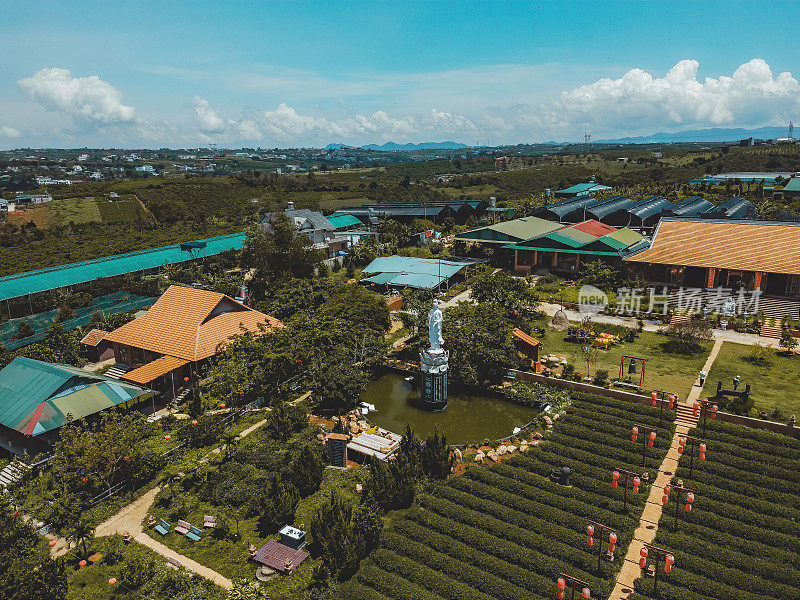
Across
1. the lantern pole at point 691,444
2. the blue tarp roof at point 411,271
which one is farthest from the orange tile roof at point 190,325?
the lantern pole at point 691,444

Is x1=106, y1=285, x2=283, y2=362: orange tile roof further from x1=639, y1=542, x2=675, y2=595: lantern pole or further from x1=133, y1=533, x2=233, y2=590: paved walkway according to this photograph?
x1=639, y1=542, x2=675, y2=595: lantern pole

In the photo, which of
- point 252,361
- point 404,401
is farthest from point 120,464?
point 404,401

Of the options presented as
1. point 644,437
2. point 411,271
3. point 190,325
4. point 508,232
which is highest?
point 508,232

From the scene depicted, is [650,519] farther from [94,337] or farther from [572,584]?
[94,337]

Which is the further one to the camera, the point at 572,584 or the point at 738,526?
the point at 738,526

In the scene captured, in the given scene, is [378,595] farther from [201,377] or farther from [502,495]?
[201,377]

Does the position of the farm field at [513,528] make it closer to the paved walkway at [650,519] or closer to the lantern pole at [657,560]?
A: the paved walkway at [650,519]

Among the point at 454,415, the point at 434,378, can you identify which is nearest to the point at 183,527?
the point at 434,378

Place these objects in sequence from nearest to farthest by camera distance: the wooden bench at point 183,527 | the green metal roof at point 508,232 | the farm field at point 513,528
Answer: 1. the farm field at point 513,528
2. the wooden bench at point 183,527
3. the green metal roof at point 508,232
